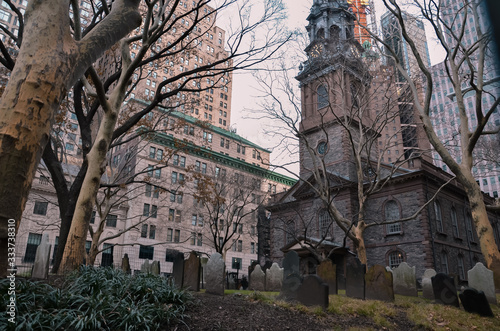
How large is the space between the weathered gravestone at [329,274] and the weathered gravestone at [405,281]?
13.4 feet

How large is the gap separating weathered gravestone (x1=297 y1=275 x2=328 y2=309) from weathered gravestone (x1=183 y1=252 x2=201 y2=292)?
2777mm

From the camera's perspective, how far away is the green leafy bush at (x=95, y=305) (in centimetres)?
425

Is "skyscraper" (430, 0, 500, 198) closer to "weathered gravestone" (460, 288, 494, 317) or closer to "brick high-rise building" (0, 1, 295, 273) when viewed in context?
"weathered gravestone" (460, 288, 494, 317)

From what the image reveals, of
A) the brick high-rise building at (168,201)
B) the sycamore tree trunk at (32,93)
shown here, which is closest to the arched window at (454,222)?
the brick high-rise building at (168,201)

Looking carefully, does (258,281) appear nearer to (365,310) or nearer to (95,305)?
(365,310)

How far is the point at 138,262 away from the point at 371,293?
35759 mm

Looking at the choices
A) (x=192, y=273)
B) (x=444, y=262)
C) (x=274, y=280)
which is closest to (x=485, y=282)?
(x=274, y=280)

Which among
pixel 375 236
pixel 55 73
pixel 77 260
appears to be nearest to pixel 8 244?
pixel 55 73

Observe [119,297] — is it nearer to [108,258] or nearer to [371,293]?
[371,293]

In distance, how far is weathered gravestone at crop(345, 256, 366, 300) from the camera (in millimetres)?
11375

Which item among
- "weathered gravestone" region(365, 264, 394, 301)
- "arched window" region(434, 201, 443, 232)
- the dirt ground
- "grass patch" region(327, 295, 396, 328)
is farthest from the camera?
"arched window" region(434, 201, 443, 232)

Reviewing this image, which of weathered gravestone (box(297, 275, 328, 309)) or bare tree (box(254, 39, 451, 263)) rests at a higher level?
bare tree (box(254, 39, 451, 263))

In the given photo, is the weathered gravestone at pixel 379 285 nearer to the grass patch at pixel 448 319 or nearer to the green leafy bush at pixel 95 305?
the grass patch at pixel 448 319

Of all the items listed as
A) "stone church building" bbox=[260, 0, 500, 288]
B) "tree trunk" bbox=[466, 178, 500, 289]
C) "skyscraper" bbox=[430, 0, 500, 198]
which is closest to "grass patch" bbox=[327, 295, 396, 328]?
"skyscraper" bbox=[430, 0, 500, 198]
